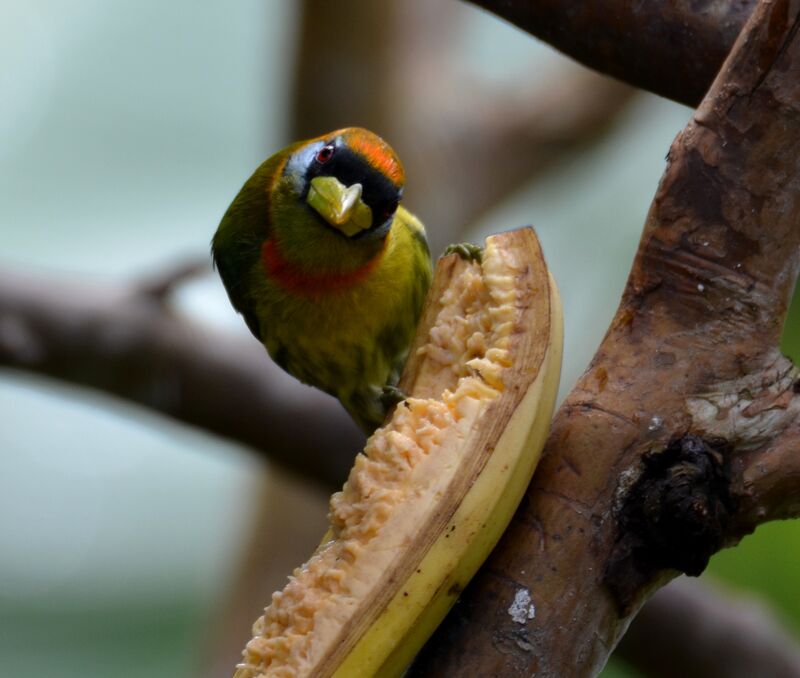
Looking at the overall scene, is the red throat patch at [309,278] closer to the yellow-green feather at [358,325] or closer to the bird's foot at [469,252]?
the yellow-green feather at [358,325]

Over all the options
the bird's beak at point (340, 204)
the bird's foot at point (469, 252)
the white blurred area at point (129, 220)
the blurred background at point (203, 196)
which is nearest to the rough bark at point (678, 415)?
the bird's foot at point (469, 252)

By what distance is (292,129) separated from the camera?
3.38 m

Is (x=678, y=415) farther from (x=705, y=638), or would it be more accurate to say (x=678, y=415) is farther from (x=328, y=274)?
(x=705, y=638)

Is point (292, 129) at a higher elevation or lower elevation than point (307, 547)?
higher

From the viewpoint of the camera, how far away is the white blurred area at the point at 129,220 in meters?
4.63

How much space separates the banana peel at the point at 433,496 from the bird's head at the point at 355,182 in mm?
541

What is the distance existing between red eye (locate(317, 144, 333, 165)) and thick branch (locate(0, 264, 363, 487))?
1.02m

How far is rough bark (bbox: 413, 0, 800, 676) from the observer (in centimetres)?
110

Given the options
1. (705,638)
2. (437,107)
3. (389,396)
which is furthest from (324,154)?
(437,107)

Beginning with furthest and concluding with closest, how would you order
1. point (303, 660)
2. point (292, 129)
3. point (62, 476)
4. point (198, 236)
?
1. point (62, 476)
2. point (198, 236)
3. point (292, 129)
4. point (303, 660)

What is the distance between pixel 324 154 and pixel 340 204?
0.30 ft

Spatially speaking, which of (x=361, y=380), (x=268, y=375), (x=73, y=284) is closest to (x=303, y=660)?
(x=361, y=380)

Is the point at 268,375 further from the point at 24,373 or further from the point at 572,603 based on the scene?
the point at 572,603

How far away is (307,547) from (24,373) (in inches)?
42.1
